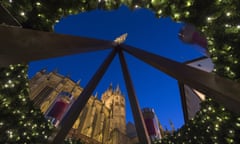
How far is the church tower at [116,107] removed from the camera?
3934 centimetres

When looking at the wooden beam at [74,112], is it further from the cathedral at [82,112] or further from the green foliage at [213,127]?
the cathedral at [82,112]

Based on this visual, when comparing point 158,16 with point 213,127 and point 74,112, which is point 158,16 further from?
point 74,112

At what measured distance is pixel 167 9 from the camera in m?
4.65

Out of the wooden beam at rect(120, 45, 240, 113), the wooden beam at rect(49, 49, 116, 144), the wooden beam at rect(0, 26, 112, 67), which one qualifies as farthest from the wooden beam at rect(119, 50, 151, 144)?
the wooden beam at rect(0, 26, 112, 67)

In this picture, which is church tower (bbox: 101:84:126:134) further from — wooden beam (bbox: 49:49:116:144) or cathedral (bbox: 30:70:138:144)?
wooden beam (bbox: 49:49:116:144)

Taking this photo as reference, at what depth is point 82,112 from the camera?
119 feet

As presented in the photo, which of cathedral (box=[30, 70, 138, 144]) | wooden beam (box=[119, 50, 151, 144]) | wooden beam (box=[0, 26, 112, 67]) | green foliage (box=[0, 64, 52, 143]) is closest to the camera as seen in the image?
wooden beam (box=[0, 26, 112, 67])

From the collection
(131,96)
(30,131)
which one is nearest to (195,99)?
(131,96)

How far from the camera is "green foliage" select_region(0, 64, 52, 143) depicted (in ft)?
15.8

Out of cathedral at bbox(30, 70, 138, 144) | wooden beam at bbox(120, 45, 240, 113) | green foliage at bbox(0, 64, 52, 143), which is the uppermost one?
cathedral at bbox(30, 70, 138, 144)

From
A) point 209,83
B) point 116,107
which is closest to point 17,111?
point 209,83

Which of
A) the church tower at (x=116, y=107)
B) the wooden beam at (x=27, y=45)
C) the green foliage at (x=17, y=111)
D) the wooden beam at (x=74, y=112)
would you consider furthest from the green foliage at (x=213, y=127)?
the church tower at (x=116, y=107)

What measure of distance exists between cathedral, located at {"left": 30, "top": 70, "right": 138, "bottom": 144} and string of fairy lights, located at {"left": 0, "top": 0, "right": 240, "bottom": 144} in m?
18.5

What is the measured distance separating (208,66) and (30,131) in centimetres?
1159
